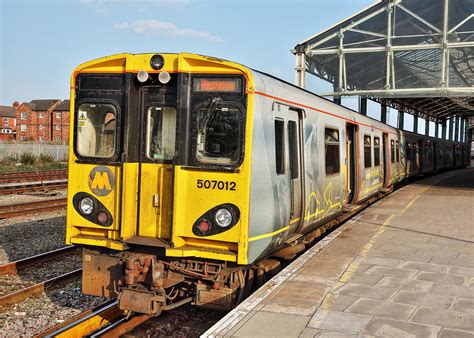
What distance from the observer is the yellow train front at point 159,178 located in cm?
545

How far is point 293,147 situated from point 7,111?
3078 inches

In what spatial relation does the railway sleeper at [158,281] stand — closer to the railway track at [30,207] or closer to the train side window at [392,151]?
the railway track at [30,207]

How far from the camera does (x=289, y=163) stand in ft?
21.6

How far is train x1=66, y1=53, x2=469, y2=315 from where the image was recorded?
5449 millimetres

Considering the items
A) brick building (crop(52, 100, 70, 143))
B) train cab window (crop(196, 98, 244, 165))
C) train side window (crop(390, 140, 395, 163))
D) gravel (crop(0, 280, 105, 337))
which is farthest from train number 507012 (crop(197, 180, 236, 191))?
brick building (crop(52, 100, 70, 143))

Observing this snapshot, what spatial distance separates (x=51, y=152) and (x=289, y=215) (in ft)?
108

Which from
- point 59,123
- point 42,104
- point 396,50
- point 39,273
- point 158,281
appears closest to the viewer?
point 158,281

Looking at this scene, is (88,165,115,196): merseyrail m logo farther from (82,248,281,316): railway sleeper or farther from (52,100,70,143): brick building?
(52,100,70,143): brick building

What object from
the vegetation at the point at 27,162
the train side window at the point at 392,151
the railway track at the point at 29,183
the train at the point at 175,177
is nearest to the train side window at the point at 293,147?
the train at the point at 175,177

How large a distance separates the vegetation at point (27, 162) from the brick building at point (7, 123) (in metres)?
45.7

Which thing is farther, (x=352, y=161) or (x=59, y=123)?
(x=59, y=123)

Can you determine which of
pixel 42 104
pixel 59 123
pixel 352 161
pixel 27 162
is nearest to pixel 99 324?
pixel 352 161

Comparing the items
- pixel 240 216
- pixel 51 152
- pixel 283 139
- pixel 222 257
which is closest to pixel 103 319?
pixel 222 257

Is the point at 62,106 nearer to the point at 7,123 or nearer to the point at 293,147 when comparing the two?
the point at 7,123
